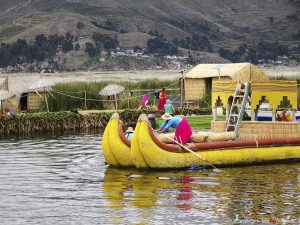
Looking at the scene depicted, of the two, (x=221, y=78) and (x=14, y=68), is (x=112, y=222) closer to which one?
(x=221, y=78)

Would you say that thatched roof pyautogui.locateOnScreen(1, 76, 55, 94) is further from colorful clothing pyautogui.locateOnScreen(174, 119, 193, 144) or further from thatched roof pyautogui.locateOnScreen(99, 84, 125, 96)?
colorful clothing pyautogui.locateOnScreen(174, 119, 193, 144)

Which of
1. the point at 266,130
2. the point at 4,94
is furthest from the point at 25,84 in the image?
the point at 266,130

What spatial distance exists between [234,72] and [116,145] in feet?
84.6

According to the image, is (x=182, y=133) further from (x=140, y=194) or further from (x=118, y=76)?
(x=118, y=76)

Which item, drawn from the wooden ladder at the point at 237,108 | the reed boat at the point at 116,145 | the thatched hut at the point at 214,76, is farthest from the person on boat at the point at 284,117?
the thatched hut at the point at 214,76

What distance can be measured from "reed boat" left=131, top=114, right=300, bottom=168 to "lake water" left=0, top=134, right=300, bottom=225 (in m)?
0.35

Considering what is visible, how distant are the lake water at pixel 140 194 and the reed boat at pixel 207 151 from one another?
1.15 ft

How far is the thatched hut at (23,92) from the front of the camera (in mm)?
47406

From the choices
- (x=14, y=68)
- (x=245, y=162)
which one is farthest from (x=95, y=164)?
(x=14, y=68)

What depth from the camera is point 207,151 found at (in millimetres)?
26766

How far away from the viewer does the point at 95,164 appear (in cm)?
2883

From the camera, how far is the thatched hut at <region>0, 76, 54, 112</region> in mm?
47406

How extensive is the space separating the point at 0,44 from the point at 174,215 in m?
143

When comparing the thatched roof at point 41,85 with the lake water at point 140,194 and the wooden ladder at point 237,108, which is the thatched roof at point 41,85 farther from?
the wooden ladder at point 237,108
